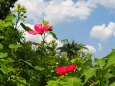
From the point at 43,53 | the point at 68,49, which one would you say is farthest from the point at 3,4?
the point at 43,53

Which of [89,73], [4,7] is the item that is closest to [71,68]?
[89,73]

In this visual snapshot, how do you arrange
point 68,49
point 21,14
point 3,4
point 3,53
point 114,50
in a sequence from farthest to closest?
point 68,49, point 3,4, point 21,14, point 3,53, point 114,50

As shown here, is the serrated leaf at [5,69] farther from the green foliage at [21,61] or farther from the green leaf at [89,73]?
the green leaf at [89,73]

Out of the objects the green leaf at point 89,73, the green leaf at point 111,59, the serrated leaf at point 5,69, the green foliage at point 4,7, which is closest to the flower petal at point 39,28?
the serrated leaf at point 5,69

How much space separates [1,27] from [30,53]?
372mm

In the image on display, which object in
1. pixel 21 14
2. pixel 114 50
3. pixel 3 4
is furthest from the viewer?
pixel 3 4

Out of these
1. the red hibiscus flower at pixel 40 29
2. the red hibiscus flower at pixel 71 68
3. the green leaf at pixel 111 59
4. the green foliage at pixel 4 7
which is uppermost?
the green foliage at pixel 4 7

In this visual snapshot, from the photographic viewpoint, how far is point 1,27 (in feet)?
12.2

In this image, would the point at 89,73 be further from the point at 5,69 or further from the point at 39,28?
the point at 39,28

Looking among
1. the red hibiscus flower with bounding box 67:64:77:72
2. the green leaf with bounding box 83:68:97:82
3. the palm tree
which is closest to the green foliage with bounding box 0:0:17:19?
the palm tree

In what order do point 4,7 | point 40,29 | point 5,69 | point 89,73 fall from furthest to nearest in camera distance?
1. point 4,7
2. point 40,29
3. point 5,69
4. point 89,73

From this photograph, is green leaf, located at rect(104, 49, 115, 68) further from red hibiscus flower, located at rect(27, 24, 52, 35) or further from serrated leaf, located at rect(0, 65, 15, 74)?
red hibiscus flower, located at rect(27, 24, 52, 35)

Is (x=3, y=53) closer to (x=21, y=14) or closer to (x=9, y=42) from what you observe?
(x=9, y=42)

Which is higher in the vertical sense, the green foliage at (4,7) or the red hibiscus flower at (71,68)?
the green foliage at (4,7)
